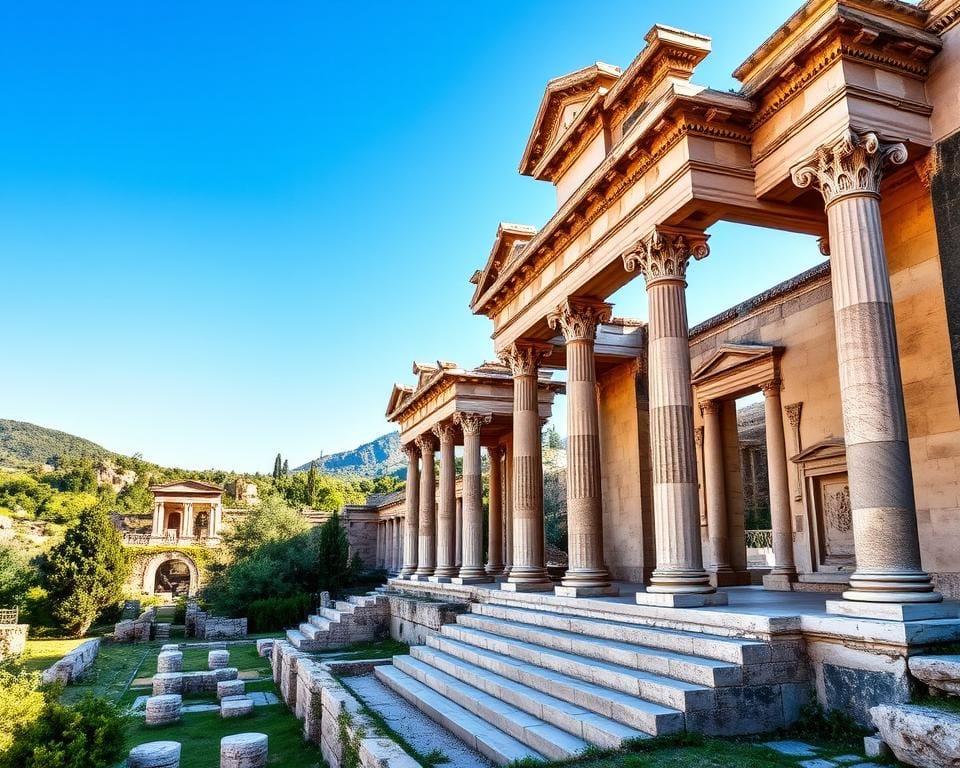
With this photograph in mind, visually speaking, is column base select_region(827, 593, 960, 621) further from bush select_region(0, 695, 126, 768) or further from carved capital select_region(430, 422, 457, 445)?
carved capital select_region(430, 422, 457, 445)

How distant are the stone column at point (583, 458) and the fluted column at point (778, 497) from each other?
4.33 m

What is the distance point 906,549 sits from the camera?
7863mm

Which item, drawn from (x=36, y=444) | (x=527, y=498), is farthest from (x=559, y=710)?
(x=36, y=444)

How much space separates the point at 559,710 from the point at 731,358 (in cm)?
1178

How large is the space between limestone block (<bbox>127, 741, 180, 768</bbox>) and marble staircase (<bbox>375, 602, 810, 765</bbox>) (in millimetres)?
3619

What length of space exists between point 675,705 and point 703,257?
24.5 ft

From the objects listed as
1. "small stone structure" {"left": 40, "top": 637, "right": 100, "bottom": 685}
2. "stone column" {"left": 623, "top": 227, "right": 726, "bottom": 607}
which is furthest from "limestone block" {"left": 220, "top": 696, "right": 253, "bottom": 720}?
"stone column" {"left": 623, "top": 227, "right": 726, "bottom": 607}

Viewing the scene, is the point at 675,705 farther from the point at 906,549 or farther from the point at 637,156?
the point at 637,156

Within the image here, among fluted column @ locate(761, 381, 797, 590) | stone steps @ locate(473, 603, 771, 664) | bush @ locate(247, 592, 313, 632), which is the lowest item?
bush @ locate(247, 592, 313, 632)

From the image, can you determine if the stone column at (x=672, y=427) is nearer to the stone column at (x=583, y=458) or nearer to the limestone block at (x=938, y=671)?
the stone column at (x=583, y=458)

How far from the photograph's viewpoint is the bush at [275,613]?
29500 mm

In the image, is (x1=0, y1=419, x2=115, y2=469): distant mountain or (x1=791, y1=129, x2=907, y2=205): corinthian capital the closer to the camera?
(x1=791, y1=129, x2=907, y2=205): corinthian capital

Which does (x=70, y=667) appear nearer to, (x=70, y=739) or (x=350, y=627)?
(x=350, y=627)

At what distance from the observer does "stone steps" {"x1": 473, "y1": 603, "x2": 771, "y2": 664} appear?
7742mm
